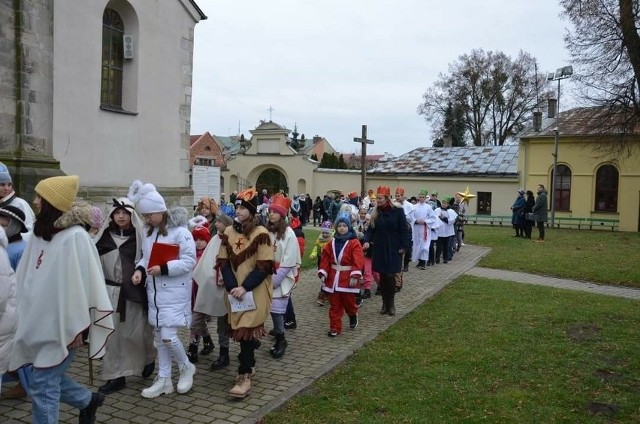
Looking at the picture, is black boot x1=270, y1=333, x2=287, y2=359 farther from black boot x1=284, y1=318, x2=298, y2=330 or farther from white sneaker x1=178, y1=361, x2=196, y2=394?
white sneaker x1=178, y1=361, x2=196, y2=394

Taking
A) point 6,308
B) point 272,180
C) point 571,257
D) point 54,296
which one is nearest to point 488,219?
point 272,180

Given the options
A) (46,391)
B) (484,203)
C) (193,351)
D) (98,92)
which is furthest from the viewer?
(484,203)

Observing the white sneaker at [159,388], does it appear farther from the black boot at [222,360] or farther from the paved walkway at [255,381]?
the black boot at [222,360]

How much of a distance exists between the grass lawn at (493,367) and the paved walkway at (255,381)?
0.21 m

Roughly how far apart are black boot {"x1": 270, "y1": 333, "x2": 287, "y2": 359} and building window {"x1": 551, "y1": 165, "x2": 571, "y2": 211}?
30.5m

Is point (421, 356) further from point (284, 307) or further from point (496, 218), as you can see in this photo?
point (496, 218)

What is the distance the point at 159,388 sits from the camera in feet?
17.2

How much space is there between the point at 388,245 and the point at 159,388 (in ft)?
14.6

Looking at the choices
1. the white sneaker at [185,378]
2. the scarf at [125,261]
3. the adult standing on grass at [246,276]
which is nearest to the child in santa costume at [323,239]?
the adult standing on grass at [246,276]

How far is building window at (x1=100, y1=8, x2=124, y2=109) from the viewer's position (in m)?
13.0

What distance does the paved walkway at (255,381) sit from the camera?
4.81m

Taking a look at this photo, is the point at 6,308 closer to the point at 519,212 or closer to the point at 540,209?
the point at 540,209

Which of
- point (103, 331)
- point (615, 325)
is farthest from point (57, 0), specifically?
point (615, 325)

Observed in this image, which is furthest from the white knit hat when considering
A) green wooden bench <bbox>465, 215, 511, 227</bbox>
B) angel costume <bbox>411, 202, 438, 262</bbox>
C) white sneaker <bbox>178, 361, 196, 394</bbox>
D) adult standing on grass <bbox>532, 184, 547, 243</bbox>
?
green wooden bench <bbox>465, 215, 511, 227</bbox>
